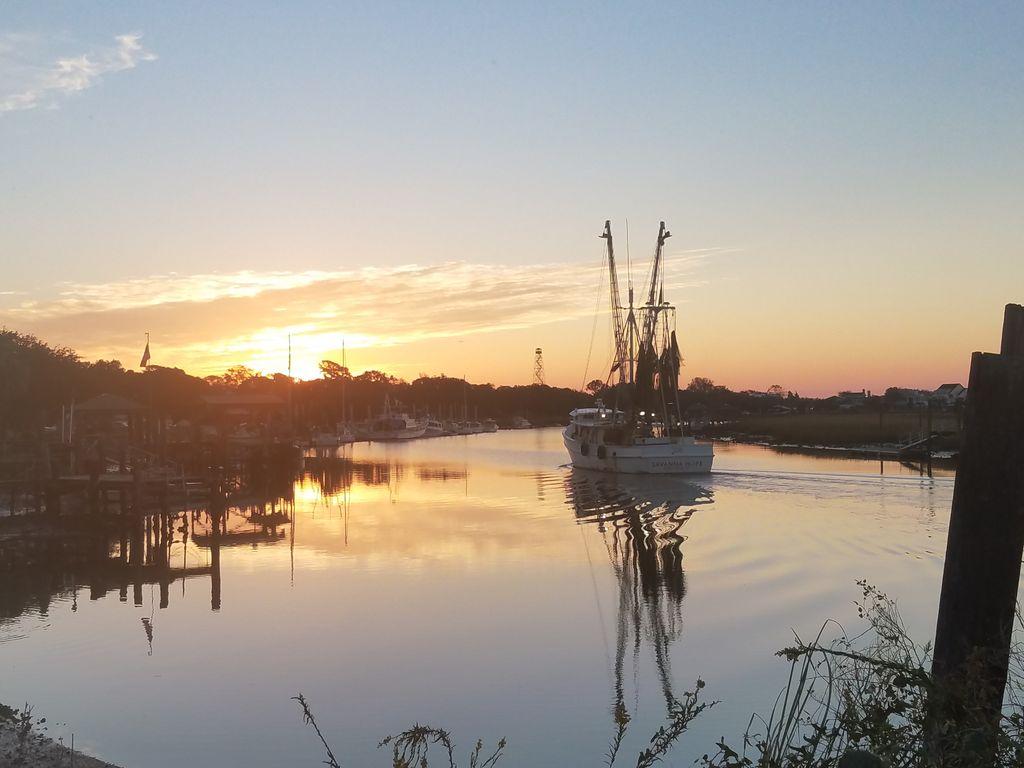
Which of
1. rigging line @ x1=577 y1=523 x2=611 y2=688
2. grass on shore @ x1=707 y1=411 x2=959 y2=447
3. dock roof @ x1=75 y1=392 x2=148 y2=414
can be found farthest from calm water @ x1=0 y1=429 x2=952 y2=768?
grass on shore @ x1=707 y1=411 x2=959 y2=447

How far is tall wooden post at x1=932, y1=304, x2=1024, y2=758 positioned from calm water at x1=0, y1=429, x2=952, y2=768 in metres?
6.38

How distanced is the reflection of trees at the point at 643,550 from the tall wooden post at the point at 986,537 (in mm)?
2187

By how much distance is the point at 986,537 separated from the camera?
16.9ft

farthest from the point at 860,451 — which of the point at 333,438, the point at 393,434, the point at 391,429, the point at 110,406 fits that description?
the point at 391,429

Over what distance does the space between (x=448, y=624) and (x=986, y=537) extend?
1411 centimetres

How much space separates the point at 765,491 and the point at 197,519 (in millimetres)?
25300

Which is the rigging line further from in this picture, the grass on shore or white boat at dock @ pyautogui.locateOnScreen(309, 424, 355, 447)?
white boat at dock @ pyautogui.locateOnScreen(309, 424, 355, 447)

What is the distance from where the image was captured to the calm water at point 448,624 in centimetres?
1248

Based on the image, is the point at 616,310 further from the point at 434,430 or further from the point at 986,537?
the point at 434,430

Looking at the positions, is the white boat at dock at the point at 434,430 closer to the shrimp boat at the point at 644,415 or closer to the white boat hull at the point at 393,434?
the white boat hull at the point at 393,434

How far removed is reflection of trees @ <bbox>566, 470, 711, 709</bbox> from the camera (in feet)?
54.4

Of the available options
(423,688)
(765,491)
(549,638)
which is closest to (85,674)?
(423,688)

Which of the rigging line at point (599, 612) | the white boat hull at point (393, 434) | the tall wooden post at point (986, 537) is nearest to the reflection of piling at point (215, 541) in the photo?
the rigging line at point (599, 612)

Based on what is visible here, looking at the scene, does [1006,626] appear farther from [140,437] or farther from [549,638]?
[140,437]
